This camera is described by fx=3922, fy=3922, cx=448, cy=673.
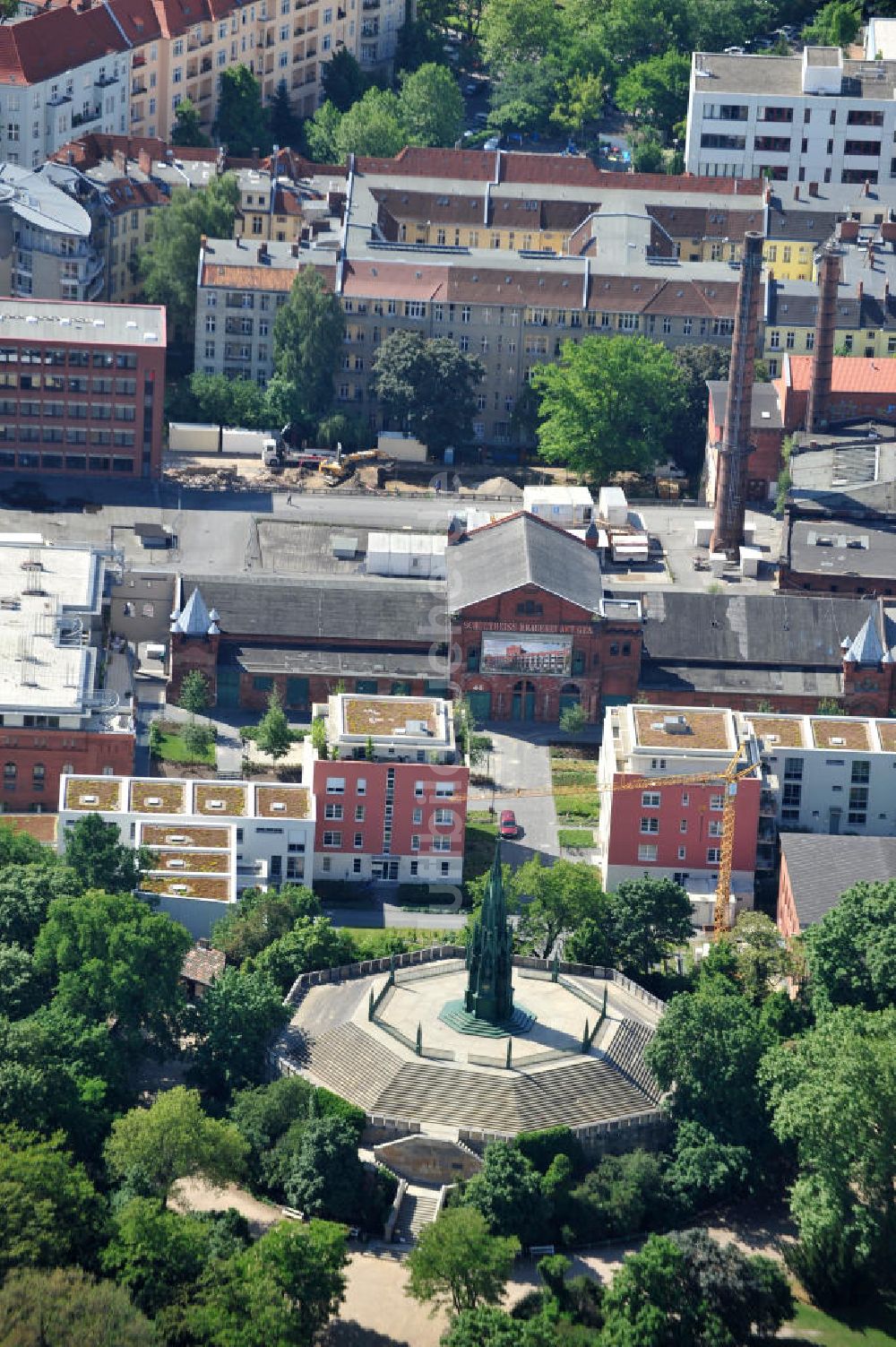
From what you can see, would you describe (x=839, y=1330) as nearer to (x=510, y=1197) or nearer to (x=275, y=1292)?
(x=510, y=1197)

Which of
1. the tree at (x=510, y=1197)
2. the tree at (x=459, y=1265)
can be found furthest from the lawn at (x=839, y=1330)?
the tree at (x=459, y=1265)

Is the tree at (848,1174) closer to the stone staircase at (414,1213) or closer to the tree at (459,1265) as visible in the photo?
the tree at (459,1265)

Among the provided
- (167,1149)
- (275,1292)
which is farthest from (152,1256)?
(167,1149)

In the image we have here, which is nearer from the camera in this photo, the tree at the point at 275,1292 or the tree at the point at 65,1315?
the tree at the point at 65,1315

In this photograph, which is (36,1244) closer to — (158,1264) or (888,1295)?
(158,1264)

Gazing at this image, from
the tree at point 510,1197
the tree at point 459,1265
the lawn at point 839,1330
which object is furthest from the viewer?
the tree at point 510,1197

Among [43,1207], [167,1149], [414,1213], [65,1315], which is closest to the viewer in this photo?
[65,1315]

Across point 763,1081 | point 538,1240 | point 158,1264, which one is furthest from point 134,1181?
point 763,1081
